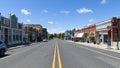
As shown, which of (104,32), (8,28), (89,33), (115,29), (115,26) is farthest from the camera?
(89,33)

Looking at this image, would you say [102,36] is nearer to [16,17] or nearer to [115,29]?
[115,29]

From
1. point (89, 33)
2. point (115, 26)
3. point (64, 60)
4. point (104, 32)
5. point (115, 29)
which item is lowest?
point (64, 60)

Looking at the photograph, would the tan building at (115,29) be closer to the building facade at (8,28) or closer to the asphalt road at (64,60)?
the asphalt road at (64,60)

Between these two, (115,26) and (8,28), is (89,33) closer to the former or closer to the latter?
(115,26)

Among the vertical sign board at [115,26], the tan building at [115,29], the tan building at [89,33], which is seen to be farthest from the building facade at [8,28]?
the vertical sign board at [115,26]

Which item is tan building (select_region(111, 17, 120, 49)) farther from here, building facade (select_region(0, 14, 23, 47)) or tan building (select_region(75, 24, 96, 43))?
building facade (select_region(0, 14, 23, 47))

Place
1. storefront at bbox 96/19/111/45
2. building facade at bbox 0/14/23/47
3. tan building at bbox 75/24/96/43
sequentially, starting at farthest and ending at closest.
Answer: tan building at bbox 75/24/96/43 < building facade at bbox 0/14/23/47 < storefront at bbox 96/19/111/45

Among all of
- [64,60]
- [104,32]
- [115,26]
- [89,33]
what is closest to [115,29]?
[115,26]

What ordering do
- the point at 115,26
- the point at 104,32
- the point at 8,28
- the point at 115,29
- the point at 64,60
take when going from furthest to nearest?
1. the point at 8,28
2. the point at 104,32
3. the point at 115,29
4. the point at 115,26
5. the point at 64,60

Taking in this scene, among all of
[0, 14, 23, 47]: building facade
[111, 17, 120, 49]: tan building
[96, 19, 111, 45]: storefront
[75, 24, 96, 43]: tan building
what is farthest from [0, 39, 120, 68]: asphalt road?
[75, 24, 96, 43]: tan building

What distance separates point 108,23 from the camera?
52.8m

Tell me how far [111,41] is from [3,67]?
131ft

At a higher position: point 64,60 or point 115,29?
point 115,29

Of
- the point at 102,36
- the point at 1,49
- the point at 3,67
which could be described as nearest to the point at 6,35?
the point at 102,36
